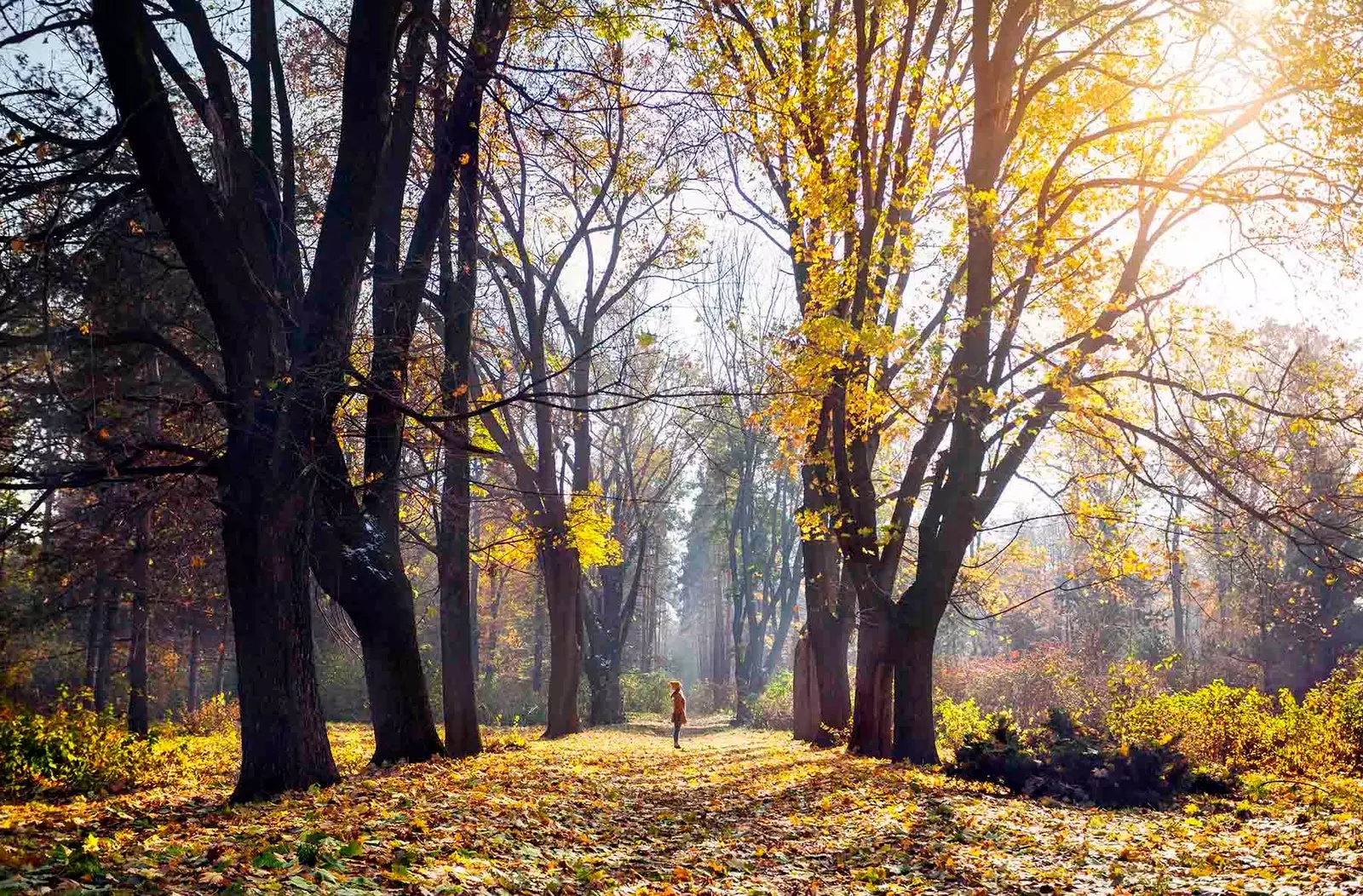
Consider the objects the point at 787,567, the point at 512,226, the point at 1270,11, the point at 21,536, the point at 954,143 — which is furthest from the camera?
the point at 787,567

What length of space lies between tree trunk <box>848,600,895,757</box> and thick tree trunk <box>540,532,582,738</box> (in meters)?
8.57

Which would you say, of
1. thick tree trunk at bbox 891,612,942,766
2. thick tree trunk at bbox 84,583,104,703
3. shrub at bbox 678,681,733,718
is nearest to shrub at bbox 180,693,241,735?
thick tree trunk at bbox 84,583,104,703

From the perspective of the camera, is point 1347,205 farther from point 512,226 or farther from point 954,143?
point 512,226

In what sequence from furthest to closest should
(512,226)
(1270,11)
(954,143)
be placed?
(512,226), (954,143), (1270,11)

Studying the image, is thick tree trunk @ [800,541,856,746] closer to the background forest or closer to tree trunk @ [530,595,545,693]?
the background forest

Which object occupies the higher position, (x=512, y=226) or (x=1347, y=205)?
(x=512, y=226)

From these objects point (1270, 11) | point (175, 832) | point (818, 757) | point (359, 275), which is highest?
point (1270, 11)

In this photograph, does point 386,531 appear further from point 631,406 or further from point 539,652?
point 539,652

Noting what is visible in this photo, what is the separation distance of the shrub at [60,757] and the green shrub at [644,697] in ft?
87.9

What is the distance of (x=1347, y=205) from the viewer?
9.95m

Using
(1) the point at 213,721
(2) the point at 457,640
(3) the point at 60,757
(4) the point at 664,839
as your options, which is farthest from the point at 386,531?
(1) the point at 213,721

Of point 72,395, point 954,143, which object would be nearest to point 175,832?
point 72,395

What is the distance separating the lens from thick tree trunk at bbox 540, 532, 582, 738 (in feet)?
67.7

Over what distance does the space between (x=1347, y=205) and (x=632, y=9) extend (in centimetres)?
806
